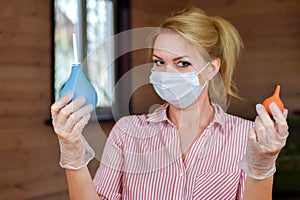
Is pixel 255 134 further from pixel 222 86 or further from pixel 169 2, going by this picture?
pixel 169 2

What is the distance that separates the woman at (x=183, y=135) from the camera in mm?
1423

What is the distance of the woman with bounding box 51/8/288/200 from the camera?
1.42 m

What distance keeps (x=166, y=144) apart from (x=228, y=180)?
8.6 inches

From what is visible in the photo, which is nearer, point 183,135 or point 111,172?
point 111,172

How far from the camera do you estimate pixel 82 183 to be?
4.12ft

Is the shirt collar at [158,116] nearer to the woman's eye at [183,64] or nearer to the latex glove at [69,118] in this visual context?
the woman's eye at [183,64]

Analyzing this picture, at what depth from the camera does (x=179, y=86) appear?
62.9 inches

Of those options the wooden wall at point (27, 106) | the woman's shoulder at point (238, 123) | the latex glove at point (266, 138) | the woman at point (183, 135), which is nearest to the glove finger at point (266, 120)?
the latex glove at point (266, 138)

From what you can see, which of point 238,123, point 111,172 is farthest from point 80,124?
point 238,123

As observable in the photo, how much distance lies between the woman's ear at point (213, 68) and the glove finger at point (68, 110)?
61cm

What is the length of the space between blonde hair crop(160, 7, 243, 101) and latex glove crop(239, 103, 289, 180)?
0.48m

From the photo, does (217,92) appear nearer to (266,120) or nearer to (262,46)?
(266,120)

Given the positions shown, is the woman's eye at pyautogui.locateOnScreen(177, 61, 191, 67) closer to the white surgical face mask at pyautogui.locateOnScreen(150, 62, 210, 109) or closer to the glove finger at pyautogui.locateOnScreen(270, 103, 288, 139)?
the white surgical face mask at pyautogui.locateOnScreen(150, 62, 210, 109)

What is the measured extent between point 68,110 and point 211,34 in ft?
2.01
